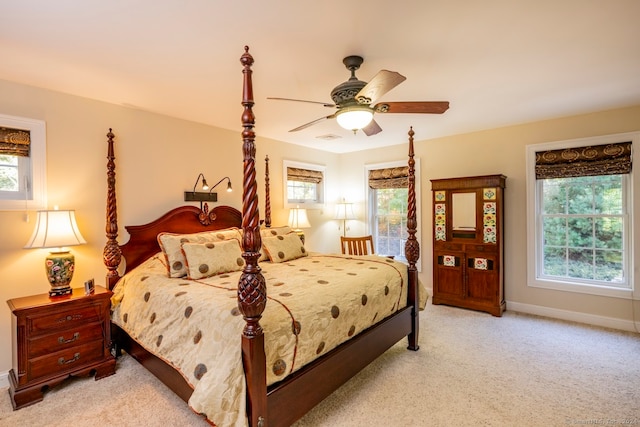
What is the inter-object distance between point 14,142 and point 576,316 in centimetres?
603

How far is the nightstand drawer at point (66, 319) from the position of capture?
2.31 metres

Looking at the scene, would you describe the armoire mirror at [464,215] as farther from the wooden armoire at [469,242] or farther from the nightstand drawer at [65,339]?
the nightstand drawer at [65,339]

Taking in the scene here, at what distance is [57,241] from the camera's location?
8.11ft

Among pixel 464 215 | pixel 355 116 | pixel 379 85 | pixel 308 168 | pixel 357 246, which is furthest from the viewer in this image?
pixel 308 168

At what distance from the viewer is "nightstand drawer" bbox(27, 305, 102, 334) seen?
7.59 ft

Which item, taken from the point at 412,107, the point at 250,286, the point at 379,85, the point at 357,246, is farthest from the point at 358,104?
the point at 357,246

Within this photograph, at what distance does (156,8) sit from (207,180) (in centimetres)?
238

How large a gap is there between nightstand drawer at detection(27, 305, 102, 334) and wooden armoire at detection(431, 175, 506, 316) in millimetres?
4019

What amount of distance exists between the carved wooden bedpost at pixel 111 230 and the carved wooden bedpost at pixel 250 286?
6.69ft

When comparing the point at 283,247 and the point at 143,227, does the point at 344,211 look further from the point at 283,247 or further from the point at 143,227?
the point at 143,227

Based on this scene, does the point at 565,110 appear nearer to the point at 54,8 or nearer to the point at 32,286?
the point at 54,8

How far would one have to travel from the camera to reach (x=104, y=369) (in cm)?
262

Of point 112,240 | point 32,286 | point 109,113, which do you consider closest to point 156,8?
point 109,113

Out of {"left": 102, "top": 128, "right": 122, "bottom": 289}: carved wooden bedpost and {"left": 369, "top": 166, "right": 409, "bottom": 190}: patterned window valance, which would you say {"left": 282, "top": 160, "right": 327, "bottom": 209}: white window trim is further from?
{"left": 102, "top": 128, "right": 122, "bottom": 289}: carved wooden bedpost
